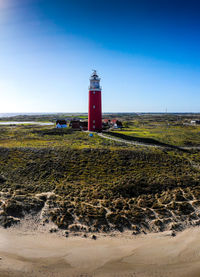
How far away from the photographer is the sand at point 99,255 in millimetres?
8906

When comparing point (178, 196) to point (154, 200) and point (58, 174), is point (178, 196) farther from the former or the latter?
point (58, 174)

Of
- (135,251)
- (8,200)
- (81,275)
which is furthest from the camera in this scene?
(8,200)

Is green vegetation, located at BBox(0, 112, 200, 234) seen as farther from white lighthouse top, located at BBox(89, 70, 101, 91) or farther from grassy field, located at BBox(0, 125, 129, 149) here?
white lighthouse top, located at BBox(89, 70, 101, 91)

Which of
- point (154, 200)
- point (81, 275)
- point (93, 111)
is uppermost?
point (93, 111)

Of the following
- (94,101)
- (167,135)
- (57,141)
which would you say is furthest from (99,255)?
(167,135)

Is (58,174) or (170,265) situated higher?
(58,174)

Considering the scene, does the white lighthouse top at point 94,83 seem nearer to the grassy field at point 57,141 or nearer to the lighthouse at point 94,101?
the lighthouse at point 94,101

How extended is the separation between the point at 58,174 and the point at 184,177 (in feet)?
48.3

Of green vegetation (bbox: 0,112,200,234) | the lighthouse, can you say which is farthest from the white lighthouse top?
green vegetation (bbox: 0,112,200,234)

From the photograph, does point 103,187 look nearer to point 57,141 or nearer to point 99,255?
point 99,255

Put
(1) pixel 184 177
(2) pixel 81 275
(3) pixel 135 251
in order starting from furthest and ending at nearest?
(1) pixel 184 177, (3) pixel 135 251, (2) pixel 81 275

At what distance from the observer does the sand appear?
8906 millimetres

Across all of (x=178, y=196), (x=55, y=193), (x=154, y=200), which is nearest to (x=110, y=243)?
(x=154, y=200)

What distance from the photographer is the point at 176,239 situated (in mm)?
10984
